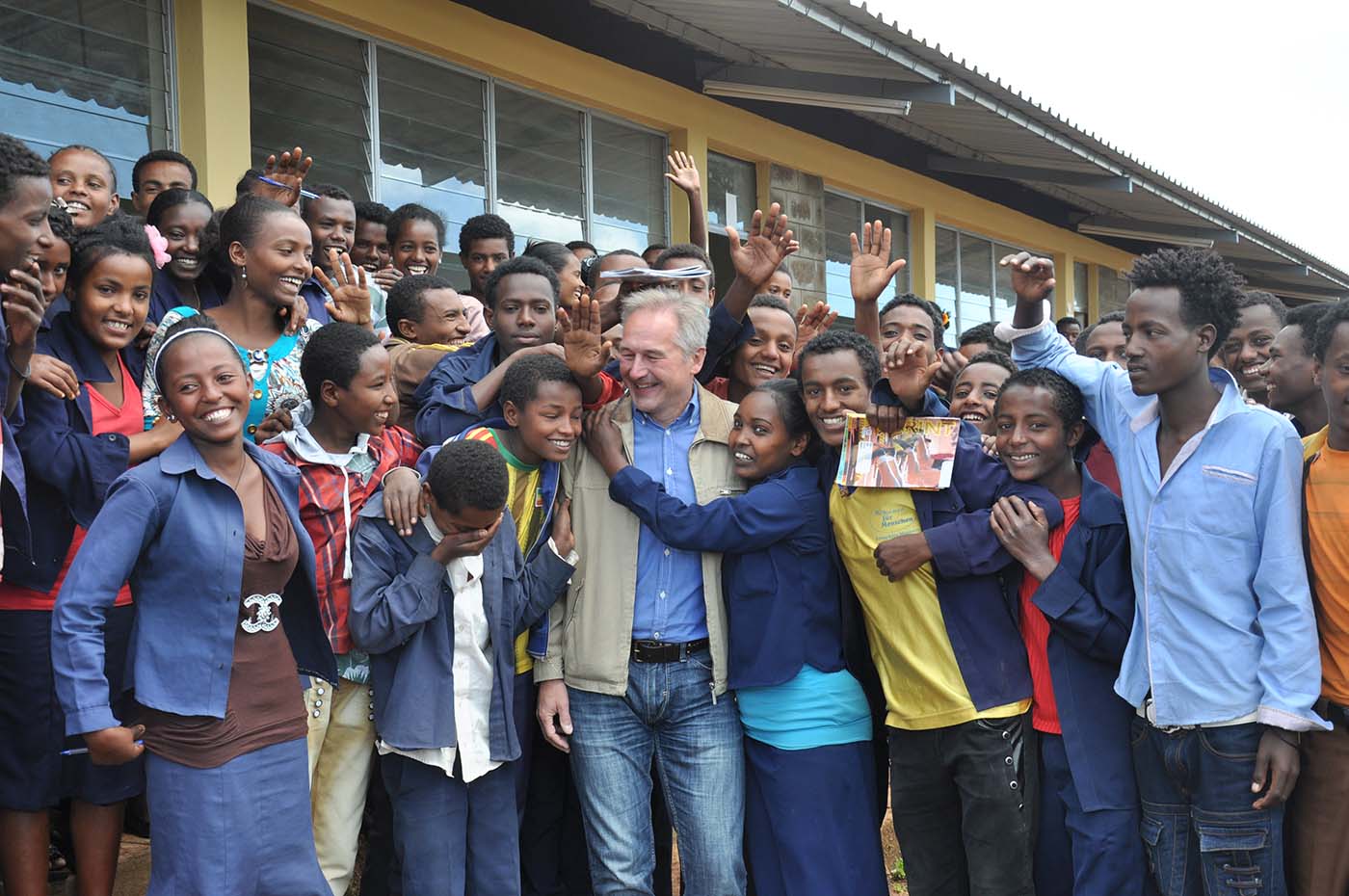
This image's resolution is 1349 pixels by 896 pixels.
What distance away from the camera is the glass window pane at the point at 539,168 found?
281 inches

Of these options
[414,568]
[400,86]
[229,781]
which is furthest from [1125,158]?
[229,781]

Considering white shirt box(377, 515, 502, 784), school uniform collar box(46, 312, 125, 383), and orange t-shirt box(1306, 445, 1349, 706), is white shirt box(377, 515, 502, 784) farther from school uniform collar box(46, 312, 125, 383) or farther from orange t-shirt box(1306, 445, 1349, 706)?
orange t-shirt box(1306, 445, 1349, 706)

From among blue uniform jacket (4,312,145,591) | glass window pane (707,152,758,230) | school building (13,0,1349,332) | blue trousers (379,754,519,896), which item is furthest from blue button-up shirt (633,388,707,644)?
glass window pane (707,152,758,230)

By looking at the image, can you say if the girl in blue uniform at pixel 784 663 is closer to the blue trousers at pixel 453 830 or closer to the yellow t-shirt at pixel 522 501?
the yellow t-shirt at pixel 522 501

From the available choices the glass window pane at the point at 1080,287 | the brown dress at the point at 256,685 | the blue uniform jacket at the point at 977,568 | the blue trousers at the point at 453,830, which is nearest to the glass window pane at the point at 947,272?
the glass window pane at the point at 1080,287

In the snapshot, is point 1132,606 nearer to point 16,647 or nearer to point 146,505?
point 146,505

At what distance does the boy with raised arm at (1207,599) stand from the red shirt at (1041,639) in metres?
0.17

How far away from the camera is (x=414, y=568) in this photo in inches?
116

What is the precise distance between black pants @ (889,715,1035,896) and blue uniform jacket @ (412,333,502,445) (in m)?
1.55

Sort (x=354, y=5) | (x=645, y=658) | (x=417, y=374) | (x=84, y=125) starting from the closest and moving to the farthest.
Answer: (x=645, y=658), (x=417, y=374), (x=84, y=125), (x=354, y=5)

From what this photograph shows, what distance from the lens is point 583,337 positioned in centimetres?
317

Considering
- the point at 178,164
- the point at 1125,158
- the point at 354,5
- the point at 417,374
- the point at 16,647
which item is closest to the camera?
the point at 16,647

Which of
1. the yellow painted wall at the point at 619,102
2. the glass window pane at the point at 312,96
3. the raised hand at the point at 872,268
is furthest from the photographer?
the glass window pane at the point at 312,96

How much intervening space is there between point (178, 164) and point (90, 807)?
9.02 ft
